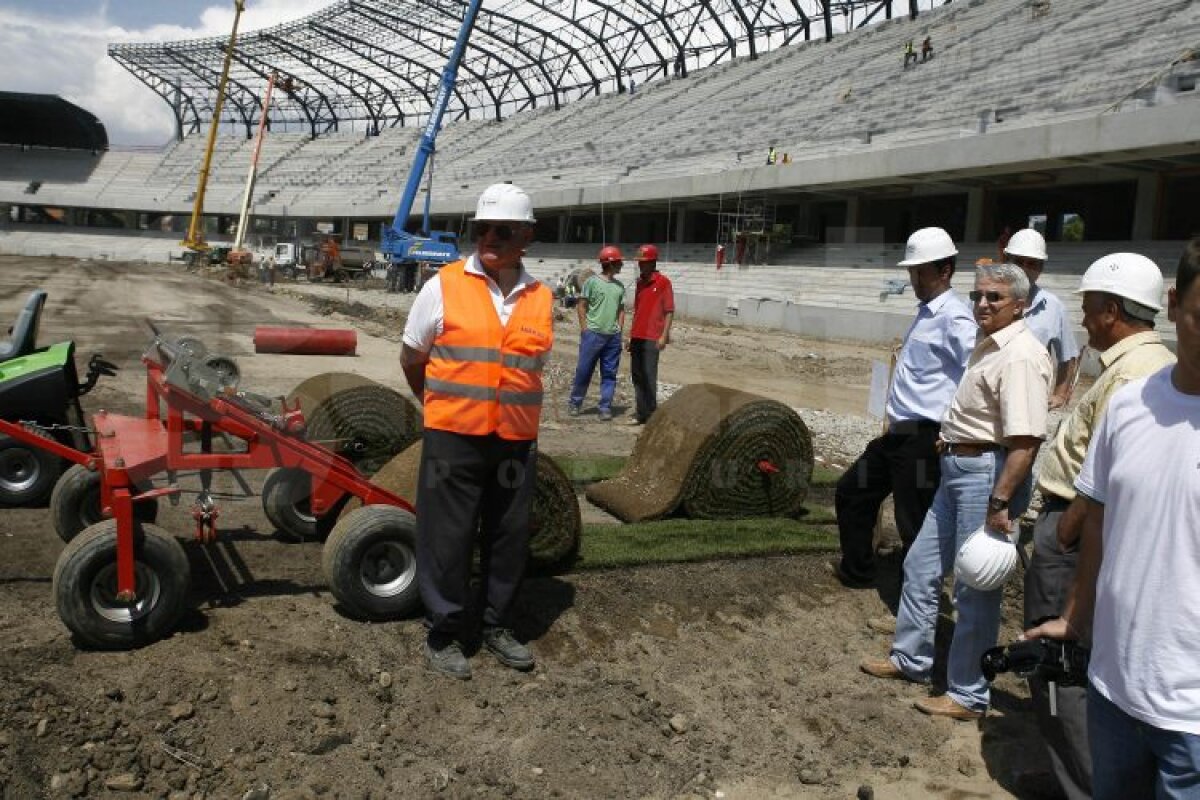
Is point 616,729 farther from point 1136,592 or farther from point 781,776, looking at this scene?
point 1136,592

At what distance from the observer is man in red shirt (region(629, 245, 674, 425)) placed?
9102 mm

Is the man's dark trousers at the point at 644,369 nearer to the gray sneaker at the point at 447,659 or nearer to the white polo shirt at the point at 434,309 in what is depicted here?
the white polo shirt at the point at 434,309

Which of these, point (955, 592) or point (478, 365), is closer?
point (478, 365)

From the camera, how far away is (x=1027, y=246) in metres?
4.88

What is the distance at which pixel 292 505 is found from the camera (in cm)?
490

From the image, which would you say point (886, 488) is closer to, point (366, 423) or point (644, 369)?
point (366, 423)

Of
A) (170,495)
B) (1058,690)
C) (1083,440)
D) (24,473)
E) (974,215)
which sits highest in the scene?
(974,215)

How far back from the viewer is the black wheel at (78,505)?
4.73 meters

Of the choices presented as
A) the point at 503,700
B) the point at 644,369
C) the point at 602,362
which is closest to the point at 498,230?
the point at 503,700

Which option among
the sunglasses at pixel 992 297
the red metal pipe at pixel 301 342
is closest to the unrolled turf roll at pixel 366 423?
the sunglasses at pixel 992 297

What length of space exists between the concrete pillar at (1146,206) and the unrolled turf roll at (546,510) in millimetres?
18627

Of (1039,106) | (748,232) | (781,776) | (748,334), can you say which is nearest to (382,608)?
(781,776)

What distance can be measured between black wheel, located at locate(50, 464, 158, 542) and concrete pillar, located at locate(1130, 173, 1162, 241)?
792 inches

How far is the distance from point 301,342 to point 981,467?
460 inches
